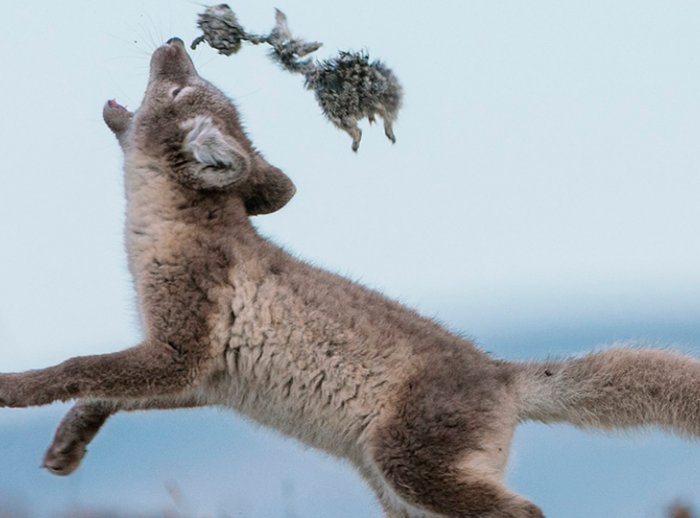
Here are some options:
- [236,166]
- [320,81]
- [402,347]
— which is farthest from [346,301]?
[320,81]

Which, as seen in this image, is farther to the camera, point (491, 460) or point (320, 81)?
point (320, 81)

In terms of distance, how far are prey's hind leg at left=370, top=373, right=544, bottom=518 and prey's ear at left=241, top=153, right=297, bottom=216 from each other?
1.83 metres

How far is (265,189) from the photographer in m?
9.75

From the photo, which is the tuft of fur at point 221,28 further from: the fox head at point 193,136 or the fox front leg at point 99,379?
the fox front leg at point 99,379

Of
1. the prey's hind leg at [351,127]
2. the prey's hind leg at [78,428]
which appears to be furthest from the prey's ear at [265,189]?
Answer: the prey's hind leg at [78,428]

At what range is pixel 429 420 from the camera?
8250mm

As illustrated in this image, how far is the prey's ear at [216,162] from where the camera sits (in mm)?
9281

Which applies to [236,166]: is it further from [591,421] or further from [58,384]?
[591,421]

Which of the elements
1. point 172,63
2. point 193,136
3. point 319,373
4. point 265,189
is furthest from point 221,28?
point 319,373

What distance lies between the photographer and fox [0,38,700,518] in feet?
27.1

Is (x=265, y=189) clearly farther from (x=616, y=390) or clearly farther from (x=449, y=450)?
(x=616, y=390)

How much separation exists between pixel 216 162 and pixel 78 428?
1.70 meters

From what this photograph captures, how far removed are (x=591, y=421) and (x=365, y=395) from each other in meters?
1.24

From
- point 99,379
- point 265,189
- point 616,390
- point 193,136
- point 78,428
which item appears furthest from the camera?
point 265,189
